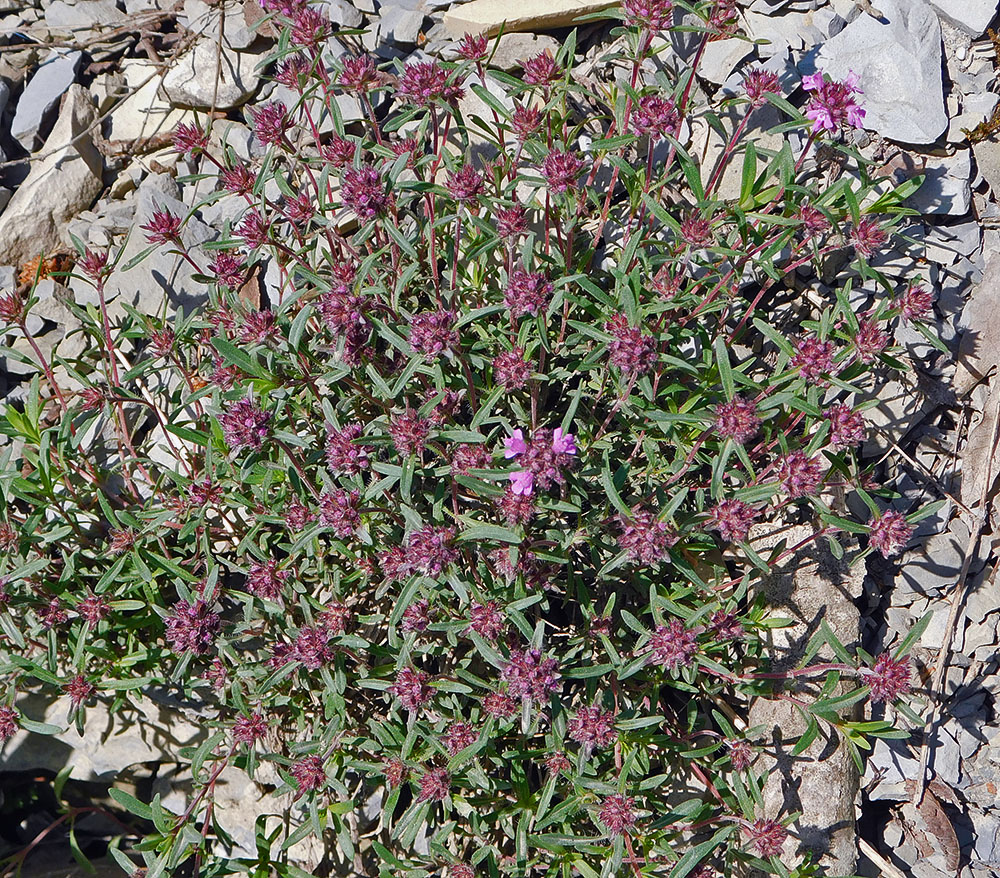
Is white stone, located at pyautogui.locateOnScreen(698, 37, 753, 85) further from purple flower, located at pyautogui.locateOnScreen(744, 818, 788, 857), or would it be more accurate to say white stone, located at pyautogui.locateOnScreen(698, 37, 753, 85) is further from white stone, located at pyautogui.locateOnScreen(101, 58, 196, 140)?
purple flower, located at pyautogui.locateOnScreen(744, 818, 788, 857)

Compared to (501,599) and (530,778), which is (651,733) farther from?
(501,599)

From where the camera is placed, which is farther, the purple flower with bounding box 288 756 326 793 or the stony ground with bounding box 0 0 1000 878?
the stony ground with bounding box 0 0 1000 878

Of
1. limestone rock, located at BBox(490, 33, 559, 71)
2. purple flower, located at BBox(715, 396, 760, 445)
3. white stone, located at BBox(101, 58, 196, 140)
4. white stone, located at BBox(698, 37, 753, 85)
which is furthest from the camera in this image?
white stone, located at BBox(101, 58, 196, 140)

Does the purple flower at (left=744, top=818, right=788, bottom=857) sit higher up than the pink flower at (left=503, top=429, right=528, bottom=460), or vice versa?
the pink flower at (left=503, top=429, right=528, bottom=460)

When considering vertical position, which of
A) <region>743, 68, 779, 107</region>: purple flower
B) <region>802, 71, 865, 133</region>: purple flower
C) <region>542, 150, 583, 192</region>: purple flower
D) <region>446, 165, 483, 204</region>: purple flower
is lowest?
<region>446, 165, 483, 204</region>: purple flower

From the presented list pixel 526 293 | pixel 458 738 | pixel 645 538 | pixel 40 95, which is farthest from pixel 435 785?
pixel 40 95

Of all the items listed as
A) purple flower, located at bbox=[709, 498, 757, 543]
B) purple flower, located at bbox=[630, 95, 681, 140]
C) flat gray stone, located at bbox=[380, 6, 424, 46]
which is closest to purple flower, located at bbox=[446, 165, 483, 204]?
purple flower, located at bbox=[630, 95, 681, 140]

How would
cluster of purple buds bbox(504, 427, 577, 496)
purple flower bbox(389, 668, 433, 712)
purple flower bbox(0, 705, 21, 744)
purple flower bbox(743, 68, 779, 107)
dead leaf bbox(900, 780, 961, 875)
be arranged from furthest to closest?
dead leaf bbox(900, 780, 961, 875), purple flower bbox(743, 68, 779, 107), purple flower bbox(0, 705, 21, 744), purple flower bbox(389, 668, 433, 712), cluster of purple buds bbox(504, 427, 577, 496)

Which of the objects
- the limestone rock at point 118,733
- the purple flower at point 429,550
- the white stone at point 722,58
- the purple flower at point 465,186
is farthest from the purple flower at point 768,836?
the white stone at point 722,58
